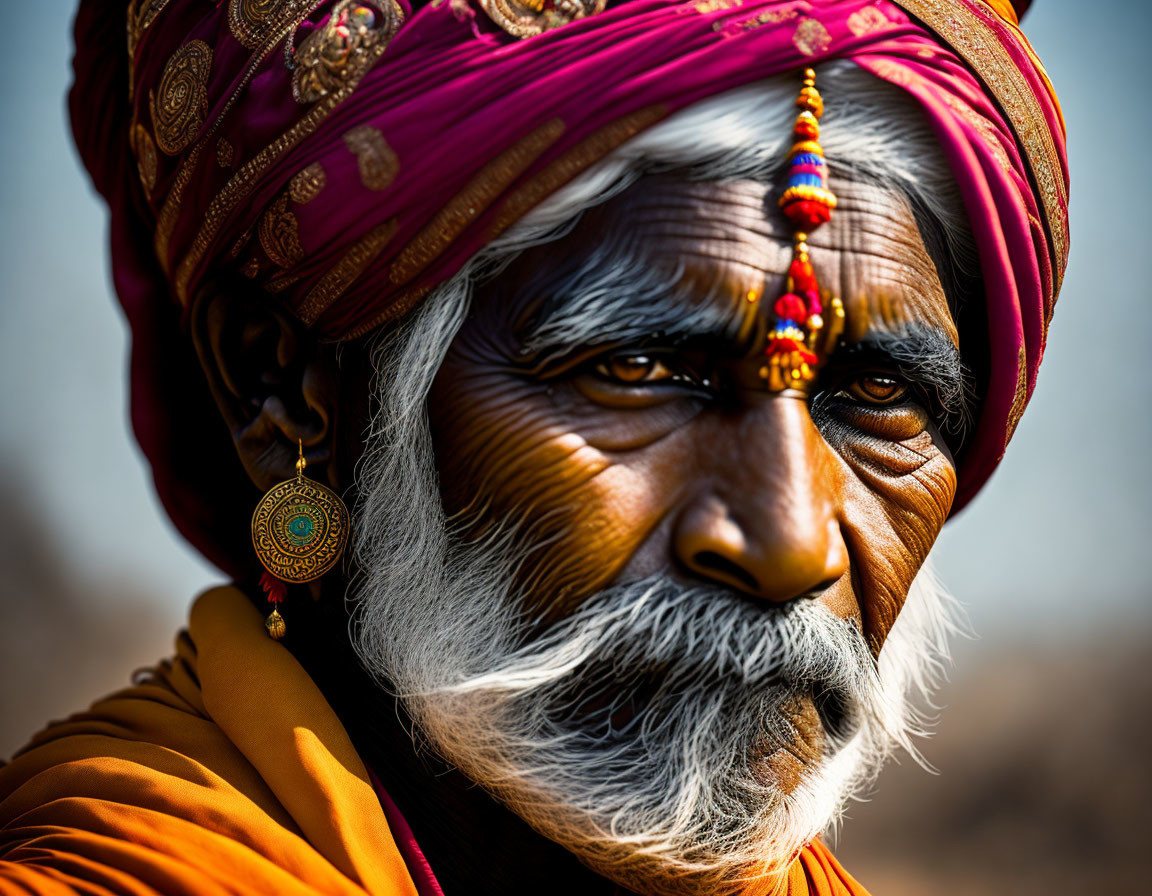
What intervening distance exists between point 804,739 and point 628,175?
2.94 feet

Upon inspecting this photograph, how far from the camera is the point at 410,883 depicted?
67.2 inches

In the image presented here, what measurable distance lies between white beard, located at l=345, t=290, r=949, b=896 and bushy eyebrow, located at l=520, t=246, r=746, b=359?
0.21 meters

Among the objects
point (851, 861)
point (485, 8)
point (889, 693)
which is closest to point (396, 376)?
point (485, 8)

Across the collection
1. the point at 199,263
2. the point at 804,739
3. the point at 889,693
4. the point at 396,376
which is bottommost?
the point at 889,693

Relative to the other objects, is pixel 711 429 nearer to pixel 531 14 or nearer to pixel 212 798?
pixel 531 14

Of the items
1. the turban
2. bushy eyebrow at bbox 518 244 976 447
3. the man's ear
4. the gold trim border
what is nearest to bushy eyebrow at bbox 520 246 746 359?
bushy eyebrow at bbox 518 244 976 447

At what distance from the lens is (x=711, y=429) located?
1.67m

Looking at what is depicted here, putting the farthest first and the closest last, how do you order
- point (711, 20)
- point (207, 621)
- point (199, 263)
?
point (207, 621)
point (199, 263)
point (711, 20)

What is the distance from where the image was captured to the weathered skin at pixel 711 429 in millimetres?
1613

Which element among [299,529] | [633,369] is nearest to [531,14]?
[633,369]

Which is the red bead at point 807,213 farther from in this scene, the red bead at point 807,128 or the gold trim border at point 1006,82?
the gold trim border at point 1006,82

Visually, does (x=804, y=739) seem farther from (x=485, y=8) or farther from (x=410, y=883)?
(x=485, y=8)

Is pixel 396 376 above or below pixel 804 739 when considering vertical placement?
above

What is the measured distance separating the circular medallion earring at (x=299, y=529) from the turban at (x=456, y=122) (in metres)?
0.26
